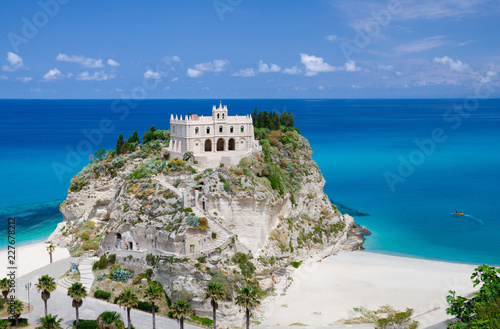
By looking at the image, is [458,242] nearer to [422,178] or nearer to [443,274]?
[443,274]

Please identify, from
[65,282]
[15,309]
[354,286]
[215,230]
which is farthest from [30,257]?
[354,286]

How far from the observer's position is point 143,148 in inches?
Result: 2896

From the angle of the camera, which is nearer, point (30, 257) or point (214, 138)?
point (30, 257)

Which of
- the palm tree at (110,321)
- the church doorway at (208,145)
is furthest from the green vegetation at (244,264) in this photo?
the church doorway at (208,145)

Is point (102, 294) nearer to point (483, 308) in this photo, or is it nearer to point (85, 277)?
point (85, 277)

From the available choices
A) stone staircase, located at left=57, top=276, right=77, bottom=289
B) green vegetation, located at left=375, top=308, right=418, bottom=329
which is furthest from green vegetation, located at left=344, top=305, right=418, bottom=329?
stone staircase, located at left=57, top=276, right=77, bottom=289

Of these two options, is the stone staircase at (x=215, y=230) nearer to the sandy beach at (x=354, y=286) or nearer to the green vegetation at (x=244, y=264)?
the green vegetation at (x=244, y=264)

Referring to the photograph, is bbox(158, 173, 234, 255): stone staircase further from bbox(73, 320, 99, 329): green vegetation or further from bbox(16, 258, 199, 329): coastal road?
bbox(73, 320, 99, 329): green vegetation

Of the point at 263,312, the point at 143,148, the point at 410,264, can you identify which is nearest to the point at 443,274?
the point at 410,264

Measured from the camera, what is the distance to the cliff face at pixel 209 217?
1987 inches

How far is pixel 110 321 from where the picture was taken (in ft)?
135

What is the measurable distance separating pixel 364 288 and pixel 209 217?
66.3 feet

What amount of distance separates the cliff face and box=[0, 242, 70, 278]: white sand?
7.03 ft

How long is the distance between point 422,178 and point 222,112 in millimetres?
72150
